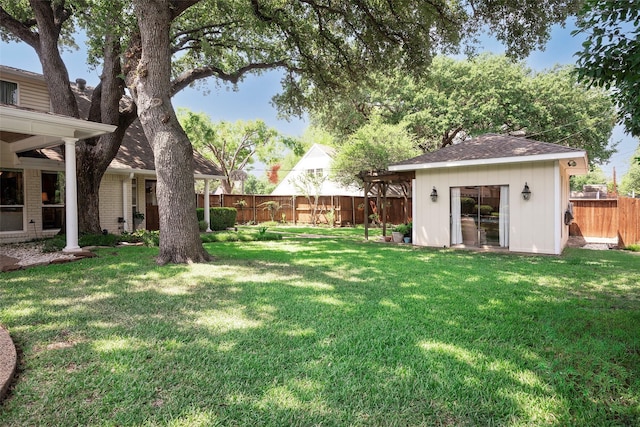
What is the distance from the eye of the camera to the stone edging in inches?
89.6

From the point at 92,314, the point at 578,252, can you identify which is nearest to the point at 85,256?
the point at 92,314

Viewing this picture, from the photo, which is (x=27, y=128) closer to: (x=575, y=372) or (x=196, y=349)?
(x=196, y=349)

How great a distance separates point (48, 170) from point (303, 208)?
13782mm

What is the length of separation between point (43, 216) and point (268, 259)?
794 centimetres

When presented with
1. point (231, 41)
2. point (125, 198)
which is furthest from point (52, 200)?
point (231, 41)

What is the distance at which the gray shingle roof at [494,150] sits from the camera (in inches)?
358

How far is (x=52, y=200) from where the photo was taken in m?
11.1

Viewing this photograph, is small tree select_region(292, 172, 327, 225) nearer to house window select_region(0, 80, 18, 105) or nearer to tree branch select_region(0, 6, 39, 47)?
house window select_region(0, 80, 18, 105)

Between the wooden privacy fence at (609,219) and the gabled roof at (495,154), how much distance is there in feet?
5.93

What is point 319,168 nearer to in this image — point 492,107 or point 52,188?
point 492,107

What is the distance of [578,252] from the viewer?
9781mm

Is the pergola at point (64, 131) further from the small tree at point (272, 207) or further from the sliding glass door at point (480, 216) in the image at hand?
the small tree at point (272, 207)

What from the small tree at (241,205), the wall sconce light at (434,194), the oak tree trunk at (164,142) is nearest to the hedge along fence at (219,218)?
the small tree at (241,205)

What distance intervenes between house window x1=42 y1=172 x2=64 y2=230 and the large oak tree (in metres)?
2.69
